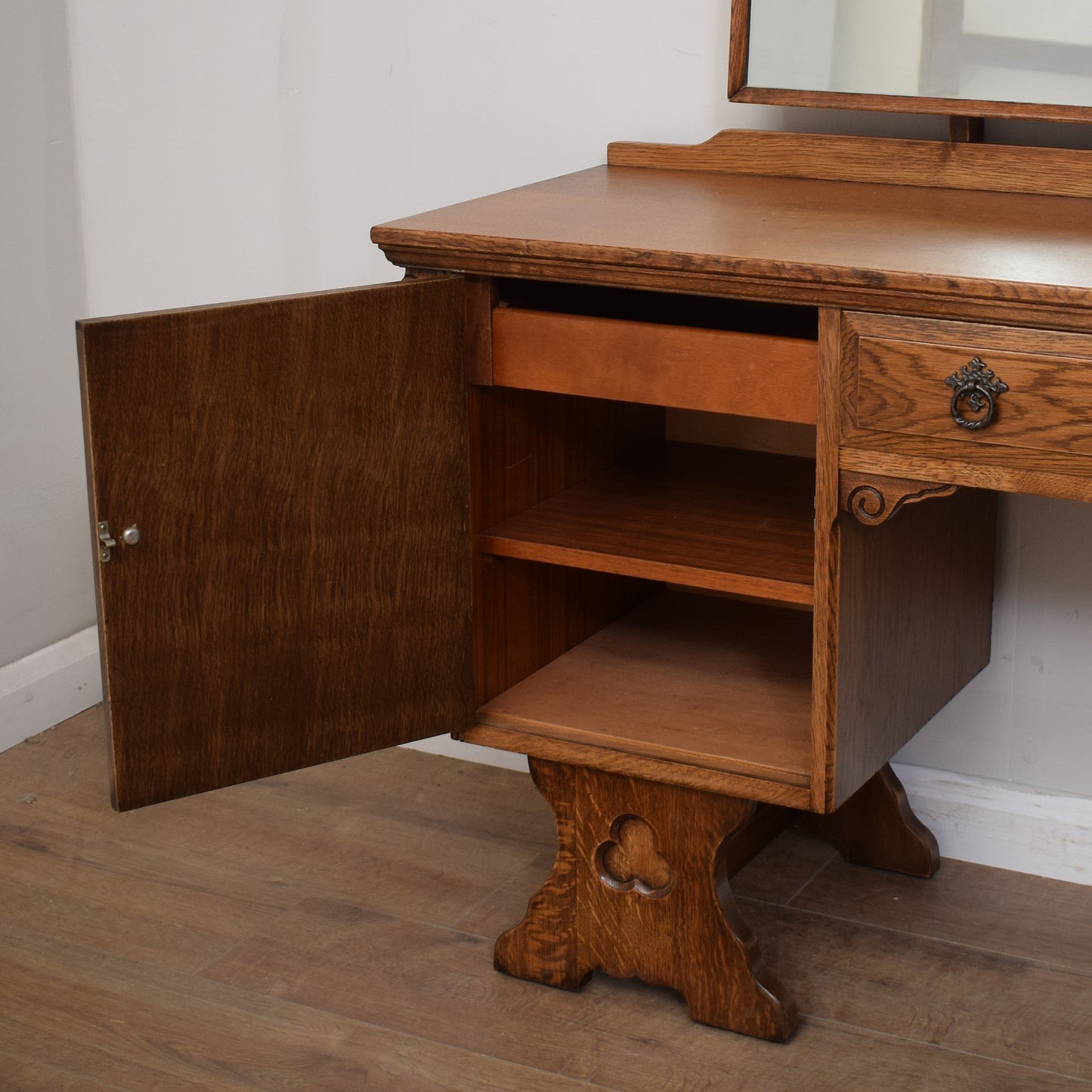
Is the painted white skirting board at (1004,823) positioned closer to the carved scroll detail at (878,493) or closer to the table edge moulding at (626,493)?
the table edge moulding at (626,493)

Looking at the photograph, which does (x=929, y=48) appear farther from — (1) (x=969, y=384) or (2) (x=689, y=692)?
(2) (x=689, y=692)

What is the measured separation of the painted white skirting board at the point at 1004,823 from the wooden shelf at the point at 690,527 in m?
0.56

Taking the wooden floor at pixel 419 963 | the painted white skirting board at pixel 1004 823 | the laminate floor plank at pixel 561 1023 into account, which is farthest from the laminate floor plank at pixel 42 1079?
the painted white skirting board at pixel 1004 823

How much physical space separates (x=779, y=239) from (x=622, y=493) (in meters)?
0.48

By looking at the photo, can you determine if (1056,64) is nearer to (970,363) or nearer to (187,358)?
(970,363)

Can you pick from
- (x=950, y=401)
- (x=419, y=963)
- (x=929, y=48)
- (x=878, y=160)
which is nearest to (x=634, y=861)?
(x=419, y=963)

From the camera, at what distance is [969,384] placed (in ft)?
4.80

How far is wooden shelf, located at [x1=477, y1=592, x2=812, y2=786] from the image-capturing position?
1.81 m

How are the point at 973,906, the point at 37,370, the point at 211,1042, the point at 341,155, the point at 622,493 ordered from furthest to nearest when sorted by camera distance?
1. the point at 37,370
2. the point at 341,155
3. the point at 973,906
4. the point at 622,493
5. the point at 211,1042

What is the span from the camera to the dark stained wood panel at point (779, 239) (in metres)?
1.49

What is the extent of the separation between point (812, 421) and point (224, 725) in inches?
27.1

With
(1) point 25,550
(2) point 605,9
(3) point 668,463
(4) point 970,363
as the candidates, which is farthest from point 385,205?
(4) point 970,363

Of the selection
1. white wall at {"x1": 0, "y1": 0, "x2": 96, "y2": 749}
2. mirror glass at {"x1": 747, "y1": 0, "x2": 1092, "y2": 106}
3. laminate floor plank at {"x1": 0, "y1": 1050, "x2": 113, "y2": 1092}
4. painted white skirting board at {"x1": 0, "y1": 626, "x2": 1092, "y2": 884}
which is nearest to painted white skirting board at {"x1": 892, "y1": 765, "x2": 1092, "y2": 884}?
painted white skirting board at {"x1": 0, "y1": 626, "x2": 1092, "y2": 884}

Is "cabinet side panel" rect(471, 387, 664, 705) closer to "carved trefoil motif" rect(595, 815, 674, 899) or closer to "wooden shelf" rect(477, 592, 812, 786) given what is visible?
"wooden shelf" rect(477, 592, 812, 786)
